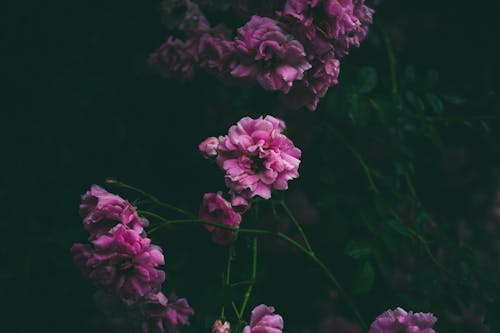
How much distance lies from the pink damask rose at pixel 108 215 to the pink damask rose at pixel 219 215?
0.14 metres

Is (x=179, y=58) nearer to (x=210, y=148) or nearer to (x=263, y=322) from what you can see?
(x=210, y=148)

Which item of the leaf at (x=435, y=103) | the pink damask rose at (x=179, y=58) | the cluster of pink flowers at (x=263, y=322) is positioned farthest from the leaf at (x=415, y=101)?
the cluster of pink flowers at (x=263, y=322)

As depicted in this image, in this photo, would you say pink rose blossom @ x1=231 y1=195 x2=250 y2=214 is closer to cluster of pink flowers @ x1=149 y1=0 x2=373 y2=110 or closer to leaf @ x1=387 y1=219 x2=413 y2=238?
cluster of pink flowers @ x1=149 y1=0 x2=373 y2=110

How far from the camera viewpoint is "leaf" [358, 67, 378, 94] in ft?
5.18

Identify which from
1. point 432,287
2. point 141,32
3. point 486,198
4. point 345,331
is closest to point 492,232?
point 486,198

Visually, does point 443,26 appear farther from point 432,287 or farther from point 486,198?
point 432,287

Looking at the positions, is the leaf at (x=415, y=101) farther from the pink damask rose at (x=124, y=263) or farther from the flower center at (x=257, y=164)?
the pink damask rose at (x=124, y=263)

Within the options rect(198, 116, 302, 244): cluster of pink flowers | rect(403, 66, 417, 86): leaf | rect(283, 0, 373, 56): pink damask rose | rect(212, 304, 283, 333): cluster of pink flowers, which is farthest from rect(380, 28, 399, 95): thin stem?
rect(212, 304, 283, 333): cluster of pink flowers

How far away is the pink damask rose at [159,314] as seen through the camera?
1265 mm

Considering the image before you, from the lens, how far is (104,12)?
176 cm

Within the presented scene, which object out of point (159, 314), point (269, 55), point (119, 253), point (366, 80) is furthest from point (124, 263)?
point (366, 80)

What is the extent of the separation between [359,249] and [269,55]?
0.45 metres

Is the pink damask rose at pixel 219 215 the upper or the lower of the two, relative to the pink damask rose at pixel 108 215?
lower

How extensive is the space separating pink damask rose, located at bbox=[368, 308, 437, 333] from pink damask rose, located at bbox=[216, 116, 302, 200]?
287 mm
